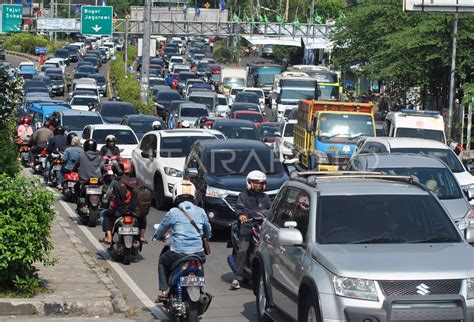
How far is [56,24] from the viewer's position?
95688 mm

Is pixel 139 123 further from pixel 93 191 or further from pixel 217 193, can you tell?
pixel 217 193

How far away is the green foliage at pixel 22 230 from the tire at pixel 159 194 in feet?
35.1

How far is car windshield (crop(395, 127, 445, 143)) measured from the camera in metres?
30.3

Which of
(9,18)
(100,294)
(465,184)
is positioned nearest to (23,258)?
(100,294)

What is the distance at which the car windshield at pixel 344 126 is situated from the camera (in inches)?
1169

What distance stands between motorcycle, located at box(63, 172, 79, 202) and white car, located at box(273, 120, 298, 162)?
11055 millimetres

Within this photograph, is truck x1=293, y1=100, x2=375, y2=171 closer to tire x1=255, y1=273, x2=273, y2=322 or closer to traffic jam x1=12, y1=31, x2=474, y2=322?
traffic jam x1=12, y1=31, x2=474, y2=322

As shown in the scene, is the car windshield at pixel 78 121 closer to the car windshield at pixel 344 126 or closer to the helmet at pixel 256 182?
the car windshield at pixel 344 126

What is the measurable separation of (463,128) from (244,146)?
24.3 metres

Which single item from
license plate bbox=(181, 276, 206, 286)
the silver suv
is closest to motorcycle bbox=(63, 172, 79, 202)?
license plate bbox=(181, 276, 206, 286)

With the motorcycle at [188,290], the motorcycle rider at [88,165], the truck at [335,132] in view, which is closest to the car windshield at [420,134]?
the truck at [335,132]

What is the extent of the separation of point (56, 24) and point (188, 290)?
3407 inches

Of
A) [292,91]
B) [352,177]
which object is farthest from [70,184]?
[292,91]

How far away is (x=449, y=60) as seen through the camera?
4631cm
